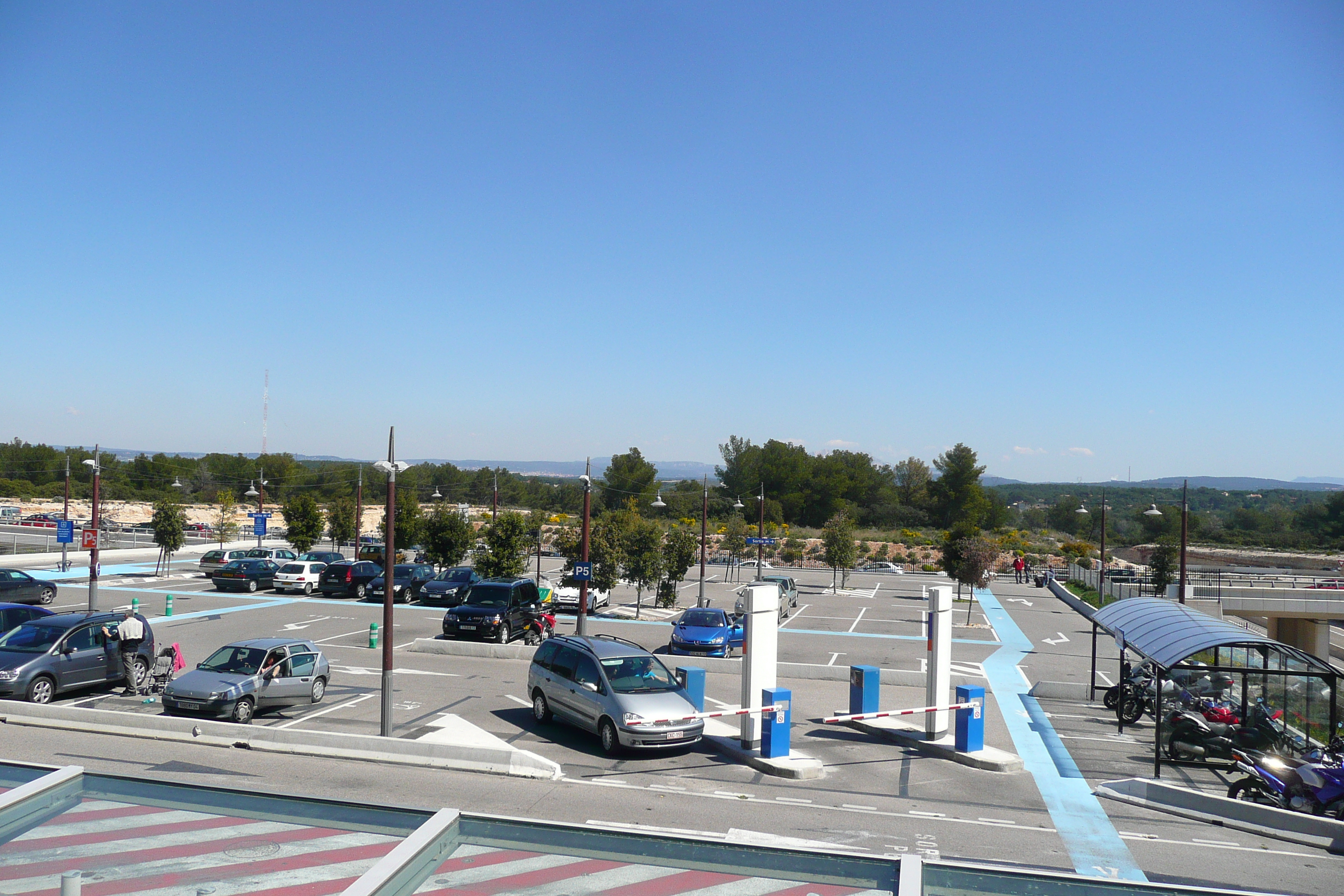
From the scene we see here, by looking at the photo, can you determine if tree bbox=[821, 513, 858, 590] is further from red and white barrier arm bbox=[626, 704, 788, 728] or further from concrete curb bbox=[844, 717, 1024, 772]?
red and white barrier arm bbox=[626, 704, 788, 728]

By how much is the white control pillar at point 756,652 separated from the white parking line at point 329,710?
7932 mm

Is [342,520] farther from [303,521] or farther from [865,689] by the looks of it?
[865,689]

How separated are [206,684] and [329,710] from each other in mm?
2564

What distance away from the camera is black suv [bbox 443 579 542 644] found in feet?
82.4

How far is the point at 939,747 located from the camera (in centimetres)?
1560

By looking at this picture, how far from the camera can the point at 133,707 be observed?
55.7 ft

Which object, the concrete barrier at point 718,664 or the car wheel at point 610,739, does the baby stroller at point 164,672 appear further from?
the car wheel at point 610,739

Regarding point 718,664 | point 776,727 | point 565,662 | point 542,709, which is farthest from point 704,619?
point 776,727

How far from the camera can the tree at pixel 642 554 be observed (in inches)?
1344

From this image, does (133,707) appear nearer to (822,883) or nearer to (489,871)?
(489,871)

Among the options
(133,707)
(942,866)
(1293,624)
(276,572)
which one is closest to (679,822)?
(942,866)

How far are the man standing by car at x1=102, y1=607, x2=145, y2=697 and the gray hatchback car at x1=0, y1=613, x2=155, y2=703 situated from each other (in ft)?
0.34

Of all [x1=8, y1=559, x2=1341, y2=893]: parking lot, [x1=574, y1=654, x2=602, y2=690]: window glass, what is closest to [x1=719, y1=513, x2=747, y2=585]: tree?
[x1=8, y1=559, x2=1341, y2=893]: parking lot

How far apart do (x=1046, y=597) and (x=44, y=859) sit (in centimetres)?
5111
